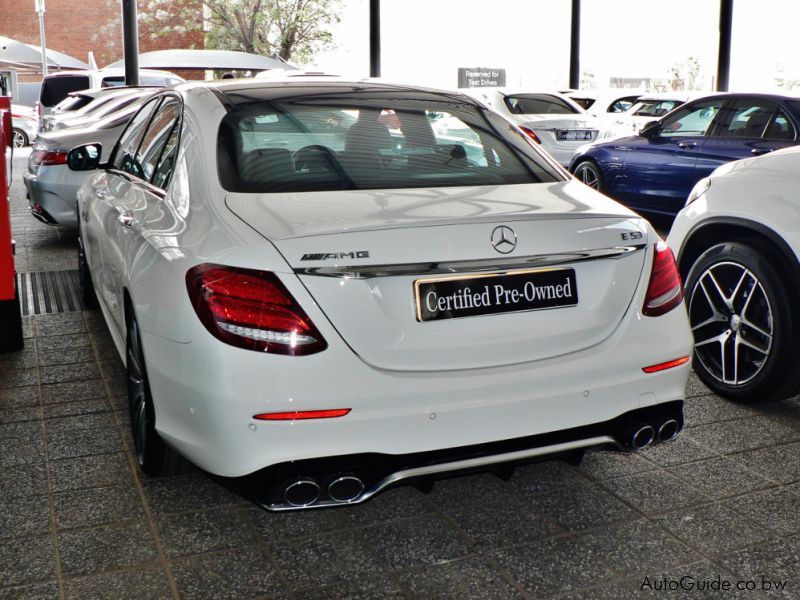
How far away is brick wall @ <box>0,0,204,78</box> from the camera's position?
4197 cm

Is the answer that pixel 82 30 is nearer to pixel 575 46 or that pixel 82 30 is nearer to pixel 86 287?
pixel 575 46

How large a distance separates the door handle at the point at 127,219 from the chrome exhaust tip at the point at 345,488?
1464 millimetres

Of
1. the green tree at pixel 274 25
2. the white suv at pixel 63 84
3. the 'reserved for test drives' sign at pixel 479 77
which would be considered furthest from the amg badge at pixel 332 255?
the green tree at pixel 274 25

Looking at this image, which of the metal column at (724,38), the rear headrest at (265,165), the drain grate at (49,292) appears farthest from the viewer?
the metal column at (724,38)

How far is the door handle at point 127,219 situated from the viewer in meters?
3.53

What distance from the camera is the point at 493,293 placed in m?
2.65

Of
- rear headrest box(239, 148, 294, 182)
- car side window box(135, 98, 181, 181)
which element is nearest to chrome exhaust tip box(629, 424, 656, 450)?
rear headrest box(239, 148, 294, 182)

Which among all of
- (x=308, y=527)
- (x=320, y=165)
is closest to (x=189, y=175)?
(x=320, y=165)

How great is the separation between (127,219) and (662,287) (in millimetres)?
2036

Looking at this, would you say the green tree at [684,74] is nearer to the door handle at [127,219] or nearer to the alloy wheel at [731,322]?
the alloy wheel at [731,322]

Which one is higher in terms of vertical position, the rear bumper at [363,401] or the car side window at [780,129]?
the car side window at [780,129]

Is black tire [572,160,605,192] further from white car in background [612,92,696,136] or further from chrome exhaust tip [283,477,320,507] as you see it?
chrome exhaust tip [283,477,320,507]

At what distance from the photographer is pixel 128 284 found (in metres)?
3.33

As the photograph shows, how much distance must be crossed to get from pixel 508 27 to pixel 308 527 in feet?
95.5
